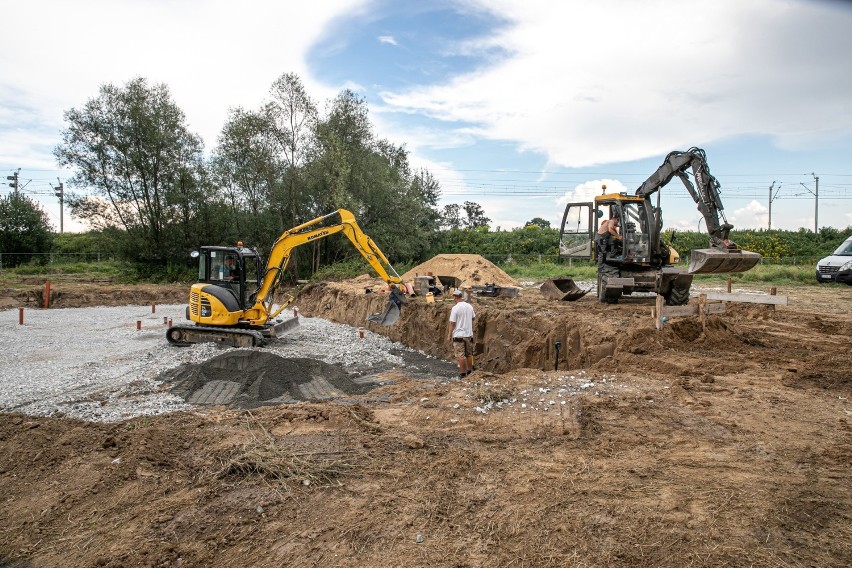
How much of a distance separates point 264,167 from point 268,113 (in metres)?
2.65

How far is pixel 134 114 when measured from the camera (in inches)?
1083

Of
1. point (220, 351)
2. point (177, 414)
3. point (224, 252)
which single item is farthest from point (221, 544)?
point (224, 252)

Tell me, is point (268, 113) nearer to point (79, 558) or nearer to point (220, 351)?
point (220, 351)

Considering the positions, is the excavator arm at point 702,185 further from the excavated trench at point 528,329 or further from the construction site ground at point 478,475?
the construction site ground at point 478,475

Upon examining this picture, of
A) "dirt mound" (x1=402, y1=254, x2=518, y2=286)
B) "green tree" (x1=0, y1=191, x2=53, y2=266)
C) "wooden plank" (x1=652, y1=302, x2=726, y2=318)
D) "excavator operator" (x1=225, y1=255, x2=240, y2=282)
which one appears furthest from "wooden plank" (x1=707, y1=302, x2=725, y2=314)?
"green tree" (x1=0, y1=191, x2=53, y2=266)

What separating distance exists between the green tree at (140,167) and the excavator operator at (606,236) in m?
23.5

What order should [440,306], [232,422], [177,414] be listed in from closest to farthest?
[232,422] → [177,414] → [440,306]

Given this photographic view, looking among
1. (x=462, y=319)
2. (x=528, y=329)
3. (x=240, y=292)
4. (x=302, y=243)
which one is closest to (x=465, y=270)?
(x=302, y=243)

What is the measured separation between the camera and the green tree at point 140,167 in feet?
90.3

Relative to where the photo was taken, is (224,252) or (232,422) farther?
(224,252)

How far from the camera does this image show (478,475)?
4.77 metres

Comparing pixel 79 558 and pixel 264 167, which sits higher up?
pixel 264 167

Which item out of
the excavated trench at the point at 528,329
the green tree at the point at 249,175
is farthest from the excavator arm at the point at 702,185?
the green tree at the point at 249,175

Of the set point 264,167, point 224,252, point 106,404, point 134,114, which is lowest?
point 106,404
